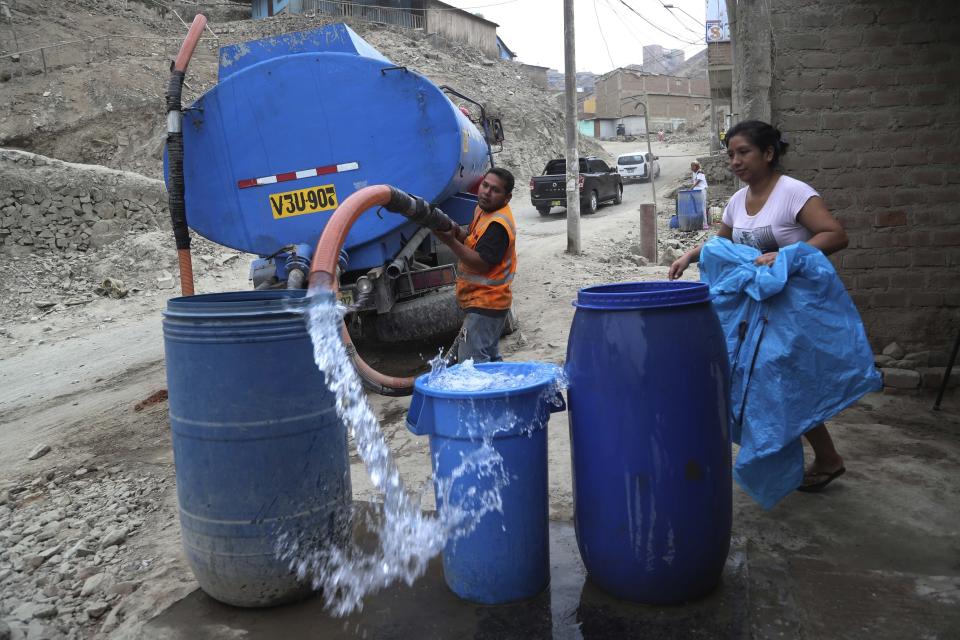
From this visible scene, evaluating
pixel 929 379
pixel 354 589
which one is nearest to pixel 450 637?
pixel 354 589

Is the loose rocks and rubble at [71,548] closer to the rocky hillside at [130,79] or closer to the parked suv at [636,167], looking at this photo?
the rocky hillside at [130,79]

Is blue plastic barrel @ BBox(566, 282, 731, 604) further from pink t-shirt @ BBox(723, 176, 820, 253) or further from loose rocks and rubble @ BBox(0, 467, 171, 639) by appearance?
loose rocks and rubble @ BBox(0, 467, 171, 639)

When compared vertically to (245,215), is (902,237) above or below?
below

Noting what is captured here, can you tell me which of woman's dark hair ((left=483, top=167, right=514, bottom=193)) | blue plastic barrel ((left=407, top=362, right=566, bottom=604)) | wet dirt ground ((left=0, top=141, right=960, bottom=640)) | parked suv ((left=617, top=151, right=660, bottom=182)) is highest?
parked suv ((left=617, top=151, right=660, bottom=182))

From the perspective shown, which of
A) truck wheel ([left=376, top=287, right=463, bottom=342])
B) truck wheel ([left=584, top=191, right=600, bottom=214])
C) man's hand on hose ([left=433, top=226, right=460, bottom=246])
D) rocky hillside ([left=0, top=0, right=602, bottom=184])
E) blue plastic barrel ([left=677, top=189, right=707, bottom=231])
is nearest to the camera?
man's hand on hose ([left=433, top=226, right=460, bottom=246])

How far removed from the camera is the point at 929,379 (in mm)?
4379

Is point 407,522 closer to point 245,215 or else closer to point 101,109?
point 245,215

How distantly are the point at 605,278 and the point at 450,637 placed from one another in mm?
7844

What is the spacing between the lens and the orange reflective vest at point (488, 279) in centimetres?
388

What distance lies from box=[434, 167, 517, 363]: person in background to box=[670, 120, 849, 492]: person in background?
105 cm

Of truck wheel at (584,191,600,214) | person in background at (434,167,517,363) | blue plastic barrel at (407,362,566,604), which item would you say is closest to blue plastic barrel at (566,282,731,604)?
blue plastic barrel at (407,362,566,604)

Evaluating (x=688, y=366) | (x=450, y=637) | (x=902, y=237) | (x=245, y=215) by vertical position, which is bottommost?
(x=450, y=637)

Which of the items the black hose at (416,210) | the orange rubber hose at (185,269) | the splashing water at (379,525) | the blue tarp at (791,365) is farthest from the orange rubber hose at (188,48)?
the blue tarp at (791,365)

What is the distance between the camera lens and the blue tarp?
264cm
